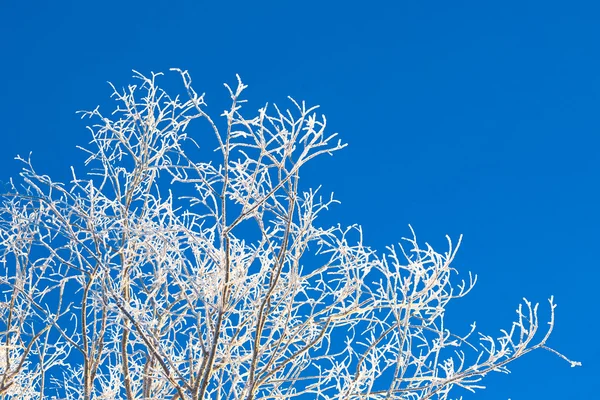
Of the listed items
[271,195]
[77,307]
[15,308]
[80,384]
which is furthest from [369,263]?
[80,384]

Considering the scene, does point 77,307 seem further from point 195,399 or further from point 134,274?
point 195,399

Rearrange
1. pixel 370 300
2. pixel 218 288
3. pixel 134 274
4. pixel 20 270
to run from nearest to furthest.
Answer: pixel 218 288 < pixel 370 300 < pixel 20 270 < pixel 134 274

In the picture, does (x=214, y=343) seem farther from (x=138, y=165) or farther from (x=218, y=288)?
(x=138, y=165)

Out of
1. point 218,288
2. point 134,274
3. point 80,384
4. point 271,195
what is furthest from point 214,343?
point 80,384

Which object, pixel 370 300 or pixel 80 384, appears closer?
pixel 370 300

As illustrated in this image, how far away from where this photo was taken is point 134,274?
14.5ft

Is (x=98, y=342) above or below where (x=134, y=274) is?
below

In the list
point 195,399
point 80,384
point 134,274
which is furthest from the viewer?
point 80,384

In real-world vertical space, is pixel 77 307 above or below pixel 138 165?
below

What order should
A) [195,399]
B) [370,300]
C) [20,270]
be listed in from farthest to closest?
[20,270], [370,300], [195,399]

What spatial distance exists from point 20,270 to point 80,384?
5.17 feet

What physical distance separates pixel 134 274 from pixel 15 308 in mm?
931

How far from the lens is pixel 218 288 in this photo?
313cm

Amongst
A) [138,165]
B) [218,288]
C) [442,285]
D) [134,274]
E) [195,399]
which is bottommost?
[195,399]
